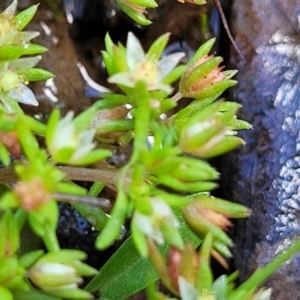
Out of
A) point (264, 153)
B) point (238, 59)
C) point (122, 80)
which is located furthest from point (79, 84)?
point (122, 80)

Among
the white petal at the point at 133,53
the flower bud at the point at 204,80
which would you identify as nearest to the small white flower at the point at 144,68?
the white petal at the point at 133,53

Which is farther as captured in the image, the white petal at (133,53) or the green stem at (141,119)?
the white petal at (133,53)

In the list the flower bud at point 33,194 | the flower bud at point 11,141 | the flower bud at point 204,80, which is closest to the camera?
the flower bud at point 33,194

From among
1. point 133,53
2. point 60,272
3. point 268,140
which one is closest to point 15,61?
point 133,53

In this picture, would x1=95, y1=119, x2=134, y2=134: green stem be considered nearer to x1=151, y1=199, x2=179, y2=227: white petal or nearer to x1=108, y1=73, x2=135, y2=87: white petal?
x1=108, y1=73, x2=135, y2=87: white petal

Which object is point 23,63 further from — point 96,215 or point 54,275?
point 54,275

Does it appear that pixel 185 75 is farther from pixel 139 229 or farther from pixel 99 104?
pixel 139 229

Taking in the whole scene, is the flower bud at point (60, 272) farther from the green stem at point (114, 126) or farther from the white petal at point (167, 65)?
the white petal at point (167, 65)
